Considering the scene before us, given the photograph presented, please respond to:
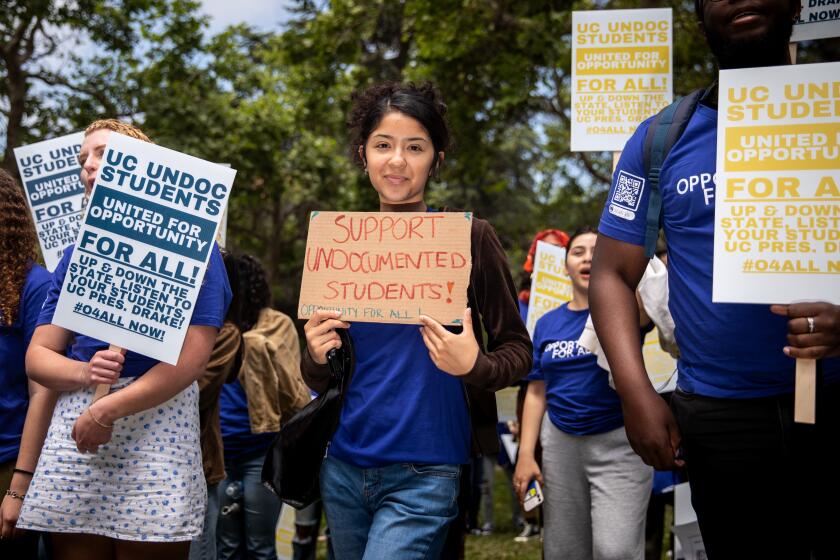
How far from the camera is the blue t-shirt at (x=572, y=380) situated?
13.7ft

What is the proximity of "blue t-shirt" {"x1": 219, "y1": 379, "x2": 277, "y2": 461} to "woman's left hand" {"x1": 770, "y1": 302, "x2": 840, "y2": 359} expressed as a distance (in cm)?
365

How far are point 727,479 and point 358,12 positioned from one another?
34.4 feet

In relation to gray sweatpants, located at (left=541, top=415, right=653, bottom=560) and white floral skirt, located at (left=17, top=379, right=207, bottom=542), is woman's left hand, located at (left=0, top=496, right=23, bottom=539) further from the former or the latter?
gray sweatpants, located at (left=541, top=415, right=653, bottom=560)

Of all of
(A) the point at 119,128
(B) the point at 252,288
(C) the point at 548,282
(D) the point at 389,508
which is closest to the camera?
(D) the point at 389,508

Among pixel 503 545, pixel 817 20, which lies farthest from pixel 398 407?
pixel 503 545

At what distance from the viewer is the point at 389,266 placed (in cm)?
272

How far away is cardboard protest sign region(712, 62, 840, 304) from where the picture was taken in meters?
2.17

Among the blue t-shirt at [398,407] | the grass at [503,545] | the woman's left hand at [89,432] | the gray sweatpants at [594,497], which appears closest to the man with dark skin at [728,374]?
the blue t-shirt at [398,407]

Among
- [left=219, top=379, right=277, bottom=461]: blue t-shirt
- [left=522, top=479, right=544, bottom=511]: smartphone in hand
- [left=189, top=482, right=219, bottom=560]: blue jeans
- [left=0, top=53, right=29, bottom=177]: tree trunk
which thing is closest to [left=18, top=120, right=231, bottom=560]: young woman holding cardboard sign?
[left=189, top=482, right=219, bottom=560]: blue jeans

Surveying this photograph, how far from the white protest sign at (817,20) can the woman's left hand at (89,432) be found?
9.44 ft

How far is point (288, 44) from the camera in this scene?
12.5 meters

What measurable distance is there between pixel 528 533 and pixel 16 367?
5789 millimetres

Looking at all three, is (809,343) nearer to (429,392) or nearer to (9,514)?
(429,392)

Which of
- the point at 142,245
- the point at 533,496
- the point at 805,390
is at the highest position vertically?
the point at 142,245
